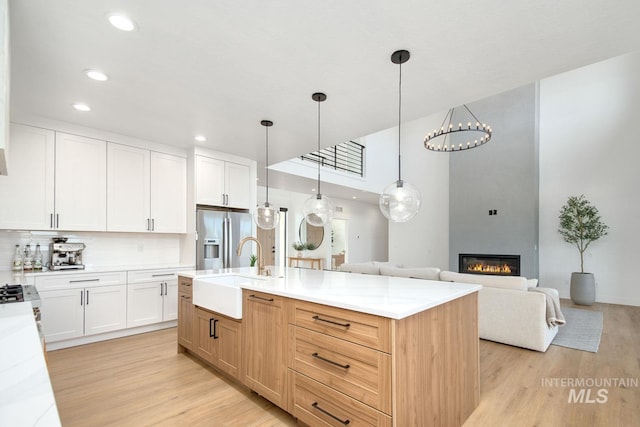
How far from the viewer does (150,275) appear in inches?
162

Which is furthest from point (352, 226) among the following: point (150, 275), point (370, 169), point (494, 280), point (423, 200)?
point (150, 275)

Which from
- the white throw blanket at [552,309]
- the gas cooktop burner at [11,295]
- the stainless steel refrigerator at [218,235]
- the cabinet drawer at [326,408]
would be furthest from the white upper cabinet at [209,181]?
the white throw blanket at [552,309]

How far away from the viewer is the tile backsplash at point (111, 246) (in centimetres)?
353

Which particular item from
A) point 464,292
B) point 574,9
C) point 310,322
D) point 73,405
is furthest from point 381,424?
point 574,9

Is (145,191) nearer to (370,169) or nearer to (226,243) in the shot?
(226,243)

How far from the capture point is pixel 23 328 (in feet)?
3.91

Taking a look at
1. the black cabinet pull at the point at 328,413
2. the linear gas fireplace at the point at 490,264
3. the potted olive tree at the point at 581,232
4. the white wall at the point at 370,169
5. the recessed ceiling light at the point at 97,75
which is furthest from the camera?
the linear gas fireplace at the point at 490,264

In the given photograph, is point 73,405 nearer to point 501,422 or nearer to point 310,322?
point 310,322

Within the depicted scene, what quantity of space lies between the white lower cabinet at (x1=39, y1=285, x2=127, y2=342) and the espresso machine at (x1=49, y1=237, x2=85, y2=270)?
34 centimetres

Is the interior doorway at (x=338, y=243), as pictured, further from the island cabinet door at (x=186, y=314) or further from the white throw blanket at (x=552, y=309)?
the island cabinet door at (x=186, y=314)

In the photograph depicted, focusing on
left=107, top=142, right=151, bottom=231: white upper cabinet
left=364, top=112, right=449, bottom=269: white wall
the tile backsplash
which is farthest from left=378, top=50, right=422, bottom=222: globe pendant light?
left=364, top=112, right=449, bottom=269: white wall

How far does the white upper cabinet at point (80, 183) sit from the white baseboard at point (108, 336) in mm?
1266

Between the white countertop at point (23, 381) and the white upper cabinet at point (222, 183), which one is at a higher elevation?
the white upper cabinet at point (222, 183)

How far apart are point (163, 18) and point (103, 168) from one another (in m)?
2.76
